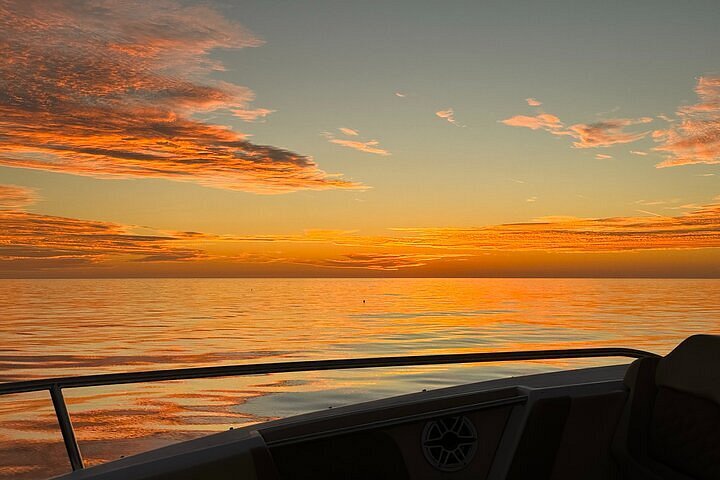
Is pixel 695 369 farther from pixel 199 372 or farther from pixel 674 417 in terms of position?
pixel 199 372

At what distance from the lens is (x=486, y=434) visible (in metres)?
2.77

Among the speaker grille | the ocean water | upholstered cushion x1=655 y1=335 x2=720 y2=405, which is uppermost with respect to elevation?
upholstered cushion x1=655 y1=335 x2=720 y2=405

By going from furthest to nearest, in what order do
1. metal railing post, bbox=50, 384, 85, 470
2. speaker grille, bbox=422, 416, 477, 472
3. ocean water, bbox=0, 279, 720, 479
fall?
ocean water, bbox=0, 279, 720, 479
speaker grille, bbox=422, 416, 477, 472
metal railing post, bbox=50, 384, 85, 470

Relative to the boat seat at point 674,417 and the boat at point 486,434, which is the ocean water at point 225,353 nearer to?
the boat at point 486,434

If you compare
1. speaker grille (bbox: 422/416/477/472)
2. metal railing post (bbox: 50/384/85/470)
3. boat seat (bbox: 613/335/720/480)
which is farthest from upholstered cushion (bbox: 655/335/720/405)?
metal railing post (bbox: 50/384/85/470)

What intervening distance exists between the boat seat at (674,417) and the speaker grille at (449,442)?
59 cm

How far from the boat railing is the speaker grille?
0.42 metres

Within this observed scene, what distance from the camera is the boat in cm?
230

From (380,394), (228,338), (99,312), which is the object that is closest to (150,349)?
(228,338)

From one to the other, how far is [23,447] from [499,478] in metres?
12.7

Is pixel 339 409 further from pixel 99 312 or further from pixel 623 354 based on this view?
pixel 99 312

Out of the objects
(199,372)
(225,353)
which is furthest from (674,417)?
(225,353)

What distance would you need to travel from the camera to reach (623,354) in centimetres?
359

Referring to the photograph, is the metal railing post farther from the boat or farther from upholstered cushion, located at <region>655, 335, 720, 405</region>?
upholstered cushion, located at <region>655, 335, 720, 405</region>
